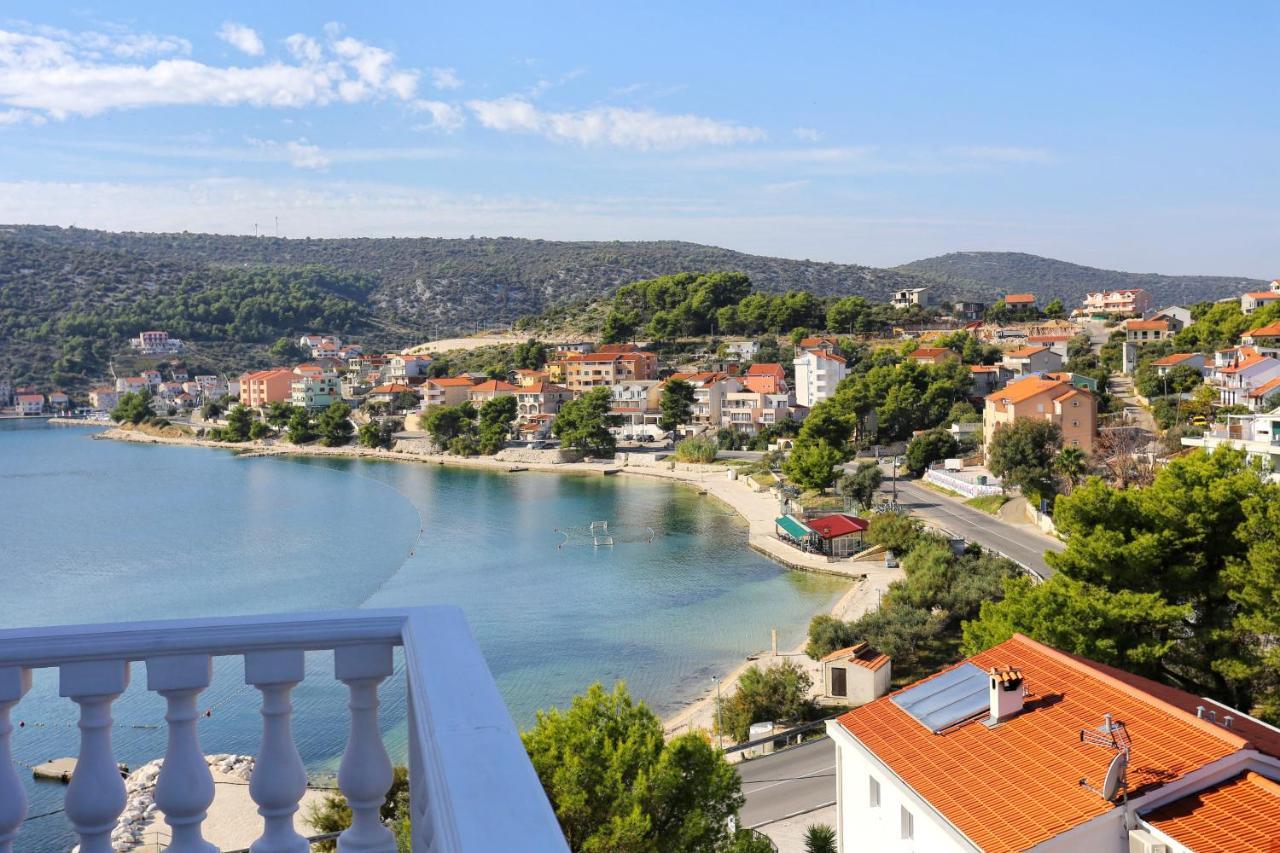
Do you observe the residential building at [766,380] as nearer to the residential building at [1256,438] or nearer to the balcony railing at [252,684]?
the residential building at [1256,438]

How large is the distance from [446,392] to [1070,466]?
30.5 m

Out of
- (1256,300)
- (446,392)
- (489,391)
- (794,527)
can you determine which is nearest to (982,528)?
(794,527)

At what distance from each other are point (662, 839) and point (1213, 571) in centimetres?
581

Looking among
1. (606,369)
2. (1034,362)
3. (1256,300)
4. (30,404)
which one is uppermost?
(1256,300)

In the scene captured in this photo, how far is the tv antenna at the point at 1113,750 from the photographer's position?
5.08 metres

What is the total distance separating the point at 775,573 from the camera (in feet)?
68.9

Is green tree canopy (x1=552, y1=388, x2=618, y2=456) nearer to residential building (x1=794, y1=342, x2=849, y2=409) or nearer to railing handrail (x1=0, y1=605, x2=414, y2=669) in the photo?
residential building (x1=794, y1=342, x2=849, y2=409)

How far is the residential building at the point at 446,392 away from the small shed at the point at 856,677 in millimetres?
35256

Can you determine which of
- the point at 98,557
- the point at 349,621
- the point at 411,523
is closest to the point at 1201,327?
the point at 411,523

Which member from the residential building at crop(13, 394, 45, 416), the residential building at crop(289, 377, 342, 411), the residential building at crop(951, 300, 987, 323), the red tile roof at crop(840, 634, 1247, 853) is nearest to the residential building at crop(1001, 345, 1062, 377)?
the residential building at crop(951, 300, 987, 323)

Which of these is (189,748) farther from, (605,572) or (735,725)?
(605,572)

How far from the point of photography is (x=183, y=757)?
1.35 m

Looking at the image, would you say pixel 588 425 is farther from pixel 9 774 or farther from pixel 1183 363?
pixel 9 774

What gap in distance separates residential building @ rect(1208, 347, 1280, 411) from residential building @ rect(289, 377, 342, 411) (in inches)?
1583
